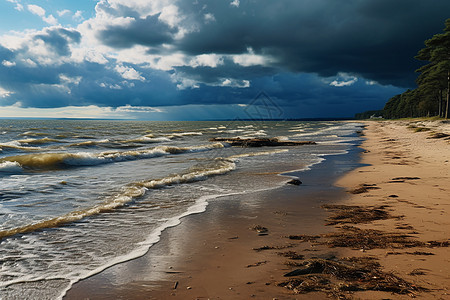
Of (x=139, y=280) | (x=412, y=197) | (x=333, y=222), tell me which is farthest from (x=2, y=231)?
(x=412, y=197)

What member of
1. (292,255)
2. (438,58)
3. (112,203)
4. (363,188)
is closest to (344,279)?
(292,255)

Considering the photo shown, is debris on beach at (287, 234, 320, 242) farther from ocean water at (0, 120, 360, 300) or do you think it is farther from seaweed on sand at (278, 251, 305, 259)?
ocean water at (0, 120, 360, 300)

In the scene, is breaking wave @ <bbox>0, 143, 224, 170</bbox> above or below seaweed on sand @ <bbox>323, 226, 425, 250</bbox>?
below

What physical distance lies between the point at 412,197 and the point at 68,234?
30.6 ft

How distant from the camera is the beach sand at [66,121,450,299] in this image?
3.70 meters

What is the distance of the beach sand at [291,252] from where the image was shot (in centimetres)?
370

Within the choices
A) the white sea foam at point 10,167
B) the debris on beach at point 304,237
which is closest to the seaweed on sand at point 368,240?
the debris on beach at point 304,237

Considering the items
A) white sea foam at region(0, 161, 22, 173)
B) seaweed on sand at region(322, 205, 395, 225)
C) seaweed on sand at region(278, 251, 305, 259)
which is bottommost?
white sea foam at region(0, 161, 22, 173)

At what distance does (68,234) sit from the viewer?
625 centimetres

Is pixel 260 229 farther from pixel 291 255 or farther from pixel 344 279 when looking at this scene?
pixel 344 279

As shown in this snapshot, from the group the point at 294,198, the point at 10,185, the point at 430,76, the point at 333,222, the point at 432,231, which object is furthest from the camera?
the point at 430,76

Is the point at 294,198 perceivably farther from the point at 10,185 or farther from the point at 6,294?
the point at 10,185

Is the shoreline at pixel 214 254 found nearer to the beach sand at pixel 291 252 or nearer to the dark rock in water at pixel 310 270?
the beach sand at pixel 291 252

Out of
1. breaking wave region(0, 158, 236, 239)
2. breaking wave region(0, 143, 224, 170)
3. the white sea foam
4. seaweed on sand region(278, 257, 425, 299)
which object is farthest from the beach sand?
breaking wave region(0, 143, 224, 170)
